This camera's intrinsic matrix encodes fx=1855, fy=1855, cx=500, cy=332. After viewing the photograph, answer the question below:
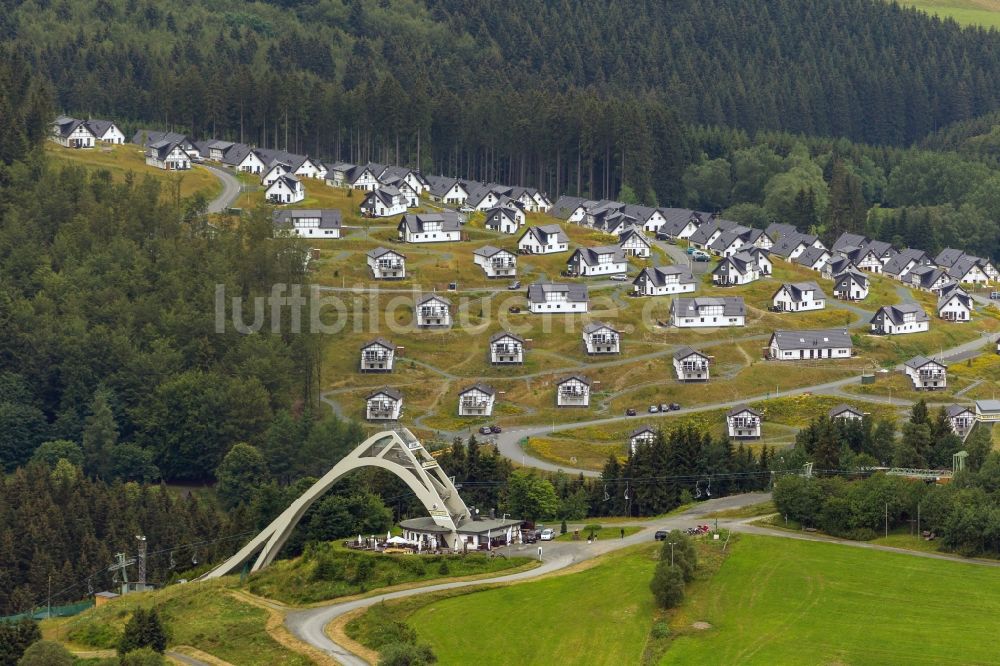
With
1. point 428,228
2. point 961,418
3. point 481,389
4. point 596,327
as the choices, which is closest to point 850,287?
point 596,327

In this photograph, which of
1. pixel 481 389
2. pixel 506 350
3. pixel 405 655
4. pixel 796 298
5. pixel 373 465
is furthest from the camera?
pixel 796 298

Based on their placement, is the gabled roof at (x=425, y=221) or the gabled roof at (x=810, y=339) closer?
the gabled roof at (x=810, y=339)

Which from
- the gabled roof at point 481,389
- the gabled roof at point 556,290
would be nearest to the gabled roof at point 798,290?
the gabled roof at point 556,290

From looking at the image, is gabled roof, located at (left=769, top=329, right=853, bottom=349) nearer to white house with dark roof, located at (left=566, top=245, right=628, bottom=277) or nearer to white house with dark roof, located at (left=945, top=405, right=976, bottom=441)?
white house with dark roof, located at (left=945, top=405, right=976, bottom=441)

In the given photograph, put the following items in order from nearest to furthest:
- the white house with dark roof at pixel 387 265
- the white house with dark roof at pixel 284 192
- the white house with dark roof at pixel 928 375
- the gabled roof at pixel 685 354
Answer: the white house with dark roof at pixel 928 375, the gabled roof at pixel 685 354, the white house with dark roof at pixel 387 265, the white house with dark roof at pixel 284 192

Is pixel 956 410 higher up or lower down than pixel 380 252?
lower down

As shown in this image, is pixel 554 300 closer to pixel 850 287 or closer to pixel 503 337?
pixel 503 337

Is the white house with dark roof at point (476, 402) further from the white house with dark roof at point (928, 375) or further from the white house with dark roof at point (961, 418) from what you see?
the white house with dark roof at point (961, 418)
